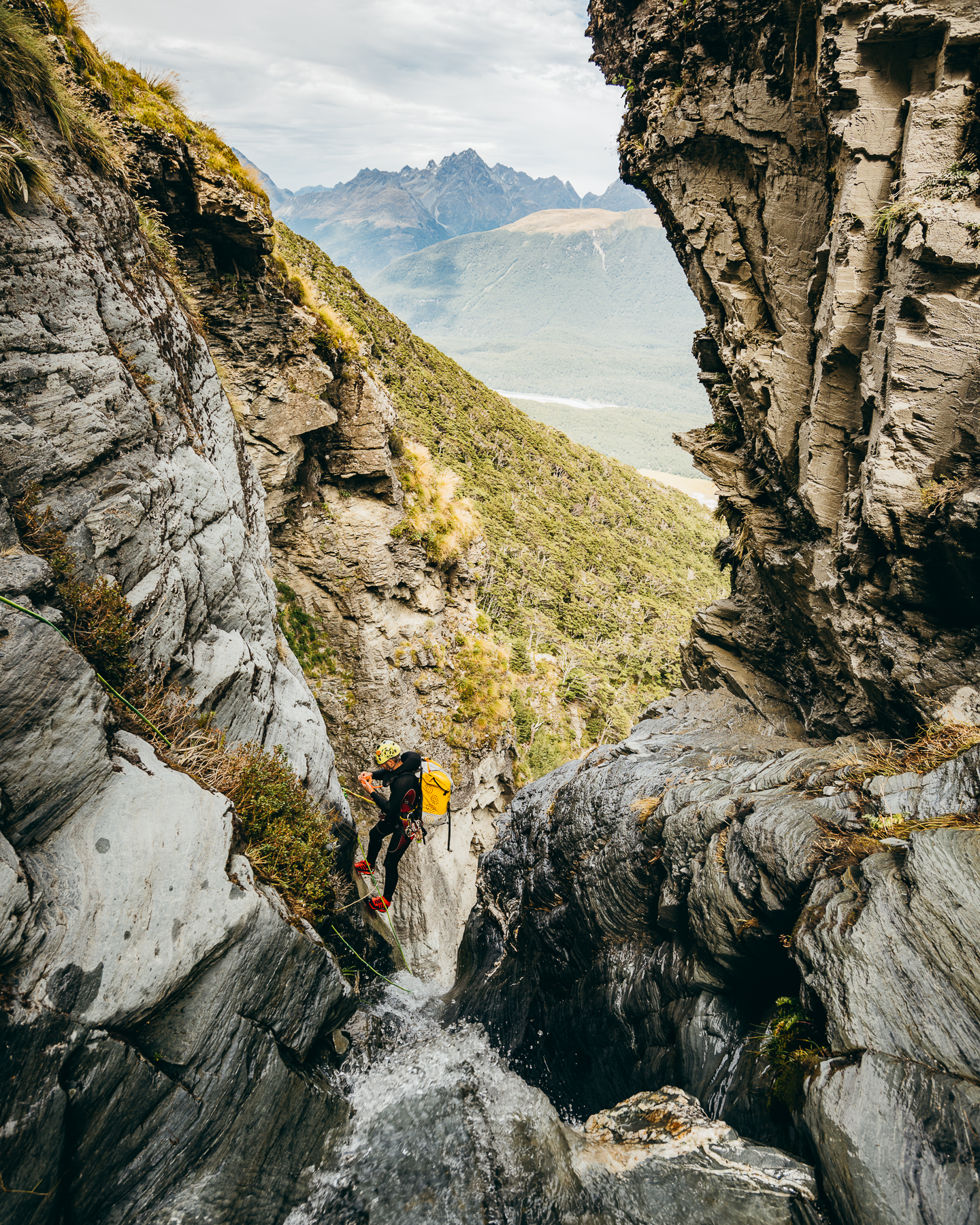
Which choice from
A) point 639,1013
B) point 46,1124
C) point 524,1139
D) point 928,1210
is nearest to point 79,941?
point 46,1124

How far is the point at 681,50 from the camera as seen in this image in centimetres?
1220

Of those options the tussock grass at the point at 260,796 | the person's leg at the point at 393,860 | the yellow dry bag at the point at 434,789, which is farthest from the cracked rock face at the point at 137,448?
the yellow dry bag at the point at 434,789

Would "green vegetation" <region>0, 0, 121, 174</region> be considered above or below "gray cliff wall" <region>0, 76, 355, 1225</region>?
above

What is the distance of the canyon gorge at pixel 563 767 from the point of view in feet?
17.7

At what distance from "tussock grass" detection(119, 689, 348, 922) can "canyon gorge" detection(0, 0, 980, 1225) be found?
0.09 meters

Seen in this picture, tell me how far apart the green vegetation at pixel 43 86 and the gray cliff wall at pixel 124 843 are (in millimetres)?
337

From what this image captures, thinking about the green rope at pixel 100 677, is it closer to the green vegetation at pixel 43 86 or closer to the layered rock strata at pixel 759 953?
the green vegetation at pixel 43 86

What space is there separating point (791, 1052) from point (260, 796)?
7.20 m

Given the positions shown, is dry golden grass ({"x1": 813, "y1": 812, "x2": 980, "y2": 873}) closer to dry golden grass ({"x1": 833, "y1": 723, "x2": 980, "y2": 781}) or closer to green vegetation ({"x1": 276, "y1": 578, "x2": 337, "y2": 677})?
dry golden grass ({"x1": 833, "y1": 723, "x2": 980, "y2": 781})

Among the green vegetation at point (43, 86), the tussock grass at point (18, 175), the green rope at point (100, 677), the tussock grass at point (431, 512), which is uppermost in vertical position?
the green vegetation at point (43, 86)

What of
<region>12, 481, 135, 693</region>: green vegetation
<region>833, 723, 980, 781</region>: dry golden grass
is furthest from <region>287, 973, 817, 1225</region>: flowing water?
<region>12, 481, 135, 693</region>: green vegetation

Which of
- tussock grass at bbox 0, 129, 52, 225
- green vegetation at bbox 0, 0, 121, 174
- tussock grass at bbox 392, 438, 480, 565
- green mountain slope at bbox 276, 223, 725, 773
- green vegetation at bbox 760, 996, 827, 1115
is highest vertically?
green vegetation at bbox 0, 0, 121, 174

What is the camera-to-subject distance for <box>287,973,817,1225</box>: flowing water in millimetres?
5836

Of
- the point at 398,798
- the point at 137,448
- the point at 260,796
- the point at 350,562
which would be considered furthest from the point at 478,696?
the point at 137,448
